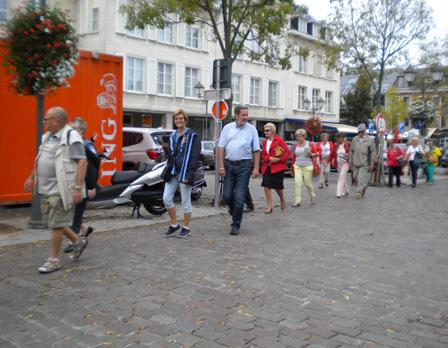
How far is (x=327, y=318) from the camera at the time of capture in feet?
14.3

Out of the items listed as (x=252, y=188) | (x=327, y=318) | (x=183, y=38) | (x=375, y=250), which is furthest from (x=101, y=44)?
(x=327, y=318)

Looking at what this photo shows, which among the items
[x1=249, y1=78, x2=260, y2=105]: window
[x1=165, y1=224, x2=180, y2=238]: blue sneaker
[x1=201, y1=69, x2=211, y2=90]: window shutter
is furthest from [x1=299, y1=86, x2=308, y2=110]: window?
[x1=165, y1=224, x2=180, y2=238]: blue sneaker

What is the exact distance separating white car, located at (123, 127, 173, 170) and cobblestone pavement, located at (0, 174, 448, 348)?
600cm

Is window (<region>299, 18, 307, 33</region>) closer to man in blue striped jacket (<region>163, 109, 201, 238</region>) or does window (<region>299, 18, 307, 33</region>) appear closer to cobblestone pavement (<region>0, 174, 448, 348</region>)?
cobblestone pavement (<region>0, 174, 448, 348</region>)

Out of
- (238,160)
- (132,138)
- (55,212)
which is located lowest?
(55,212)

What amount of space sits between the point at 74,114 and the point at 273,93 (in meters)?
36.3

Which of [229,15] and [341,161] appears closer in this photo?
[229,15]

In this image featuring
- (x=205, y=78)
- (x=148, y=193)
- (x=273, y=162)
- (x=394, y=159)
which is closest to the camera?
(x=148, y=193)

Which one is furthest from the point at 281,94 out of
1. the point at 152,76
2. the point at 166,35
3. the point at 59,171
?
the point at 59,171

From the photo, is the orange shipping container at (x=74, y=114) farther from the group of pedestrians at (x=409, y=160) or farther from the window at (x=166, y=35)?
the window at (x=166, y=35)

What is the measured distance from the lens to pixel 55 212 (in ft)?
18.2

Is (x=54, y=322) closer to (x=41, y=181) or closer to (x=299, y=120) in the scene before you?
(x=41, y=181)

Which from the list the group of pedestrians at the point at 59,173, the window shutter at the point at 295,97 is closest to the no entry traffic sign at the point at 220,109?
the group of pedestrians at the point at 59,173

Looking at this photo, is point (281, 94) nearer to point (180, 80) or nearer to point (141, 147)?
point (180, 80)
